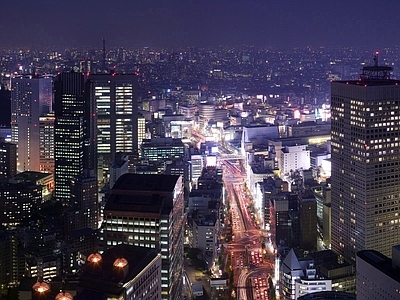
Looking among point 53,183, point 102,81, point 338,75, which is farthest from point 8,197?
point 338,75

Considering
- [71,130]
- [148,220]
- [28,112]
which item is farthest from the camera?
[28,112]

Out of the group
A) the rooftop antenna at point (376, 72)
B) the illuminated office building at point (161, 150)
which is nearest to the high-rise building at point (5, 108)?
the illuminated office building at point (161, 150)

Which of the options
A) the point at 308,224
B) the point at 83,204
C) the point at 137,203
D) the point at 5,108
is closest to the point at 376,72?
the point at 308,224

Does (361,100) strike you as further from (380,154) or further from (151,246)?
(151,246)

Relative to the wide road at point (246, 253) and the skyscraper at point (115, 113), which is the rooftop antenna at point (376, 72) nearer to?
the wide road at point (246, 253)

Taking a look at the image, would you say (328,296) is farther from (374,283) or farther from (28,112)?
(28,112)

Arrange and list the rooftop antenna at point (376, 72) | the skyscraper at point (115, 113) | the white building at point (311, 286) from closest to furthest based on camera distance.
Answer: the white building at point (311, 286) → the rooftop antenna at point (376, 72) → the skyscraper at point (115, 113)

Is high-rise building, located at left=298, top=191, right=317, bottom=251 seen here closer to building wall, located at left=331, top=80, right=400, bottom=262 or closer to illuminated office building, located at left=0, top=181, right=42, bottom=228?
building wall, located at left=331, top=80, right=400, bottom=262

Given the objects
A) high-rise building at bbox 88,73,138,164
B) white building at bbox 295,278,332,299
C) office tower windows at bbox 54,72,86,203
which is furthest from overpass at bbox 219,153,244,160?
white building at bbox 295,278,332,299
